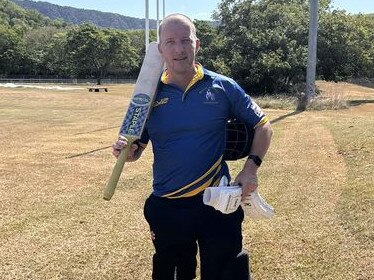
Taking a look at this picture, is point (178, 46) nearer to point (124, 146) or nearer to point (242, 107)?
point (242, 107)

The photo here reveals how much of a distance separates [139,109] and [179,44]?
1.51 feet

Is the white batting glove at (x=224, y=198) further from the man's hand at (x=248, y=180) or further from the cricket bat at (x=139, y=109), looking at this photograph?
the cricket bat at (x=139, y=109)

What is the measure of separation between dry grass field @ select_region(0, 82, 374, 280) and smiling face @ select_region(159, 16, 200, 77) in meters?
2.30

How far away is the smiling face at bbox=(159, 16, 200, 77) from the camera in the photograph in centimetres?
283

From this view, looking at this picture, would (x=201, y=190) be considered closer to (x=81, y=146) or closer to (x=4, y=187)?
(x=4, y=187)

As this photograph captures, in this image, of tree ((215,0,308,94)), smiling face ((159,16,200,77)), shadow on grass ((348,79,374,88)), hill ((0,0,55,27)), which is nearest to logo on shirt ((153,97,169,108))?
smiling face ((159,16,200,77))

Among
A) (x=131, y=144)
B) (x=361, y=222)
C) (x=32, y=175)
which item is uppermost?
(x=131, y=144)

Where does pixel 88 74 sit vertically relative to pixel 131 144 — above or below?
below

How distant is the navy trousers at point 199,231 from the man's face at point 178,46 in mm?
766

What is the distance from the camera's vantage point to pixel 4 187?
7977 millimetres

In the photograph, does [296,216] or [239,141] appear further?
[296,216]

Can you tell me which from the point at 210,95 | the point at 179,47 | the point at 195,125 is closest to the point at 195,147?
the point at 195,125

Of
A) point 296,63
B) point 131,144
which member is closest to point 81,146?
point 131,144

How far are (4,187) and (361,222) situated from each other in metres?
5.40
